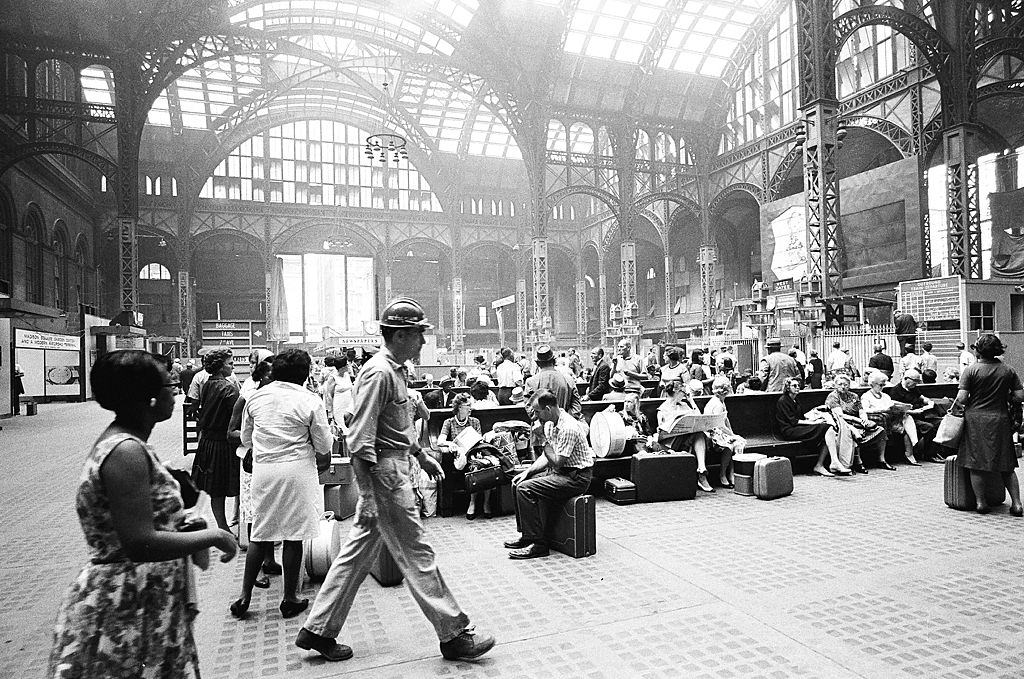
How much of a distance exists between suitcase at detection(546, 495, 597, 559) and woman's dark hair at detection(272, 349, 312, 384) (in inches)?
94.0

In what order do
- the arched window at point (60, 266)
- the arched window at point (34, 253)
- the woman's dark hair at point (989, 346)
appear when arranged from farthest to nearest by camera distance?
the arched window at point (60, 266), the arched window at point (34, 253), the woman's dark hair at point (989, 346)

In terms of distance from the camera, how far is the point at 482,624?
3791mm

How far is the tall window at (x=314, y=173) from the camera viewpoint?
1387 inches

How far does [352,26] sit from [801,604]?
30.7 m

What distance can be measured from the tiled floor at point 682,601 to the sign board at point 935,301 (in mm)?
11249

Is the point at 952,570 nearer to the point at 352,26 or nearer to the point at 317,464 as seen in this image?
the point at 317,464

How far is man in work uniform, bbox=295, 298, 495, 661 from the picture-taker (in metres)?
3.25

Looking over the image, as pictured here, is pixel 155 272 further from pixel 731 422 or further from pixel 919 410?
pixel 919 410

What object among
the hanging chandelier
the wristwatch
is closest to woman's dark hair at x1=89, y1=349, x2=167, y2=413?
the wristwatch

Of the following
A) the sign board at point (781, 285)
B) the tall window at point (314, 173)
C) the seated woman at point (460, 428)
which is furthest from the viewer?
the tall window at point (314, 173)

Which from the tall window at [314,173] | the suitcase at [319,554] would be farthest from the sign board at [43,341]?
the suitcase at [319,554]

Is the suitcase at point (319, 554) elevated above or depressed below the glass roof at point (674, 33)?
below

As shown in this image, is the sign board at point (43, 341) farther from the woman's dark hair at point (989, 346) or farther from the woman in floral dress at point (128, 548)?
the woman's dark hair at point (989, 346)

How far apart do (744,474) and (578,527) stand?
3.15m
